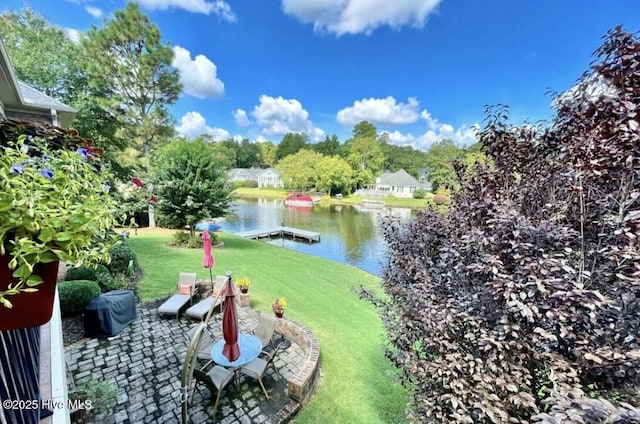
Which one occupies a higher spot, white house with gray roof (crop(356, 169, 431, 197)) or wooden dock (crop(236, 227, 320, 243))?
white house with gray roof (crop(356, 169, 431, 197))

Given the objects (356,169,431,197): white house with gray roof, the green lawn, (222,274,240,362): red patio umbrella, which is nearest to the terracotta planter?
(222,274,240,362): red patio umbrella

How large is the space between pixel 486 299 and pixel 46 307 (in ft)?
9.42

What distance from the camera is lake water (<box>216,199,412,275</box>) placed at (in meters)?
19.4

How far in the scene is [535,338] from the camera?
2096 millimetres

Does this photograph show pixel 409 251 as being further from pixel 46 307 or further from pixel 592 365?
pixel 46 307

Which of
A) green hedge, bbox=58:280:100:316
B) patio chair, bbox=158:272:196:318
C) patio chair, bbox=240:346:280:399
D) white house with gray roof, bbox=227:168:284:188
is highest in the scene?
white house with gray roof, bbox=227:168:284:188

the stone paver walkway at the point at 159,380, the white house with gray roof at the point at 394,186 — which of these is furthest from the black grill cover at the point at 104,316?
the white house with gray roof at the point at 394,186

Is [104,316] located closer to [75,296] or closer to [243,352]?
[75,296]

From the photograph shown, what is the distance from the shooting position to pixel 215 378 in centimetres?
456

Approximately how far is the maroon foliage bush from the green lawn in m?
2.79

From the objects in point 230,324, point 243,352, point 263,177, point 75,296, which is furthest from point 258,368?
point 263,177

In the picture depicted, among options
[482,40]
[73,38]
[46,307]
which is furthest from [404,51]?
[46,307]

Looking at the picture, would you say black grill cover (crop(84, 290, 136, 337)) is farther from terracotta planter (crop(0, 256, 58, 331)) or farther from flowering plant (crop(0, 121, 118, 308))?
terracotta planter (crop(0, 256, 58, 331))

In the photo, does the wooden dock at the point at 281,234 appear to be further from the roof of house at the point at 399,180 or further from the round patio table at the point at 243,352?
the roof of house at the point at 399,180
